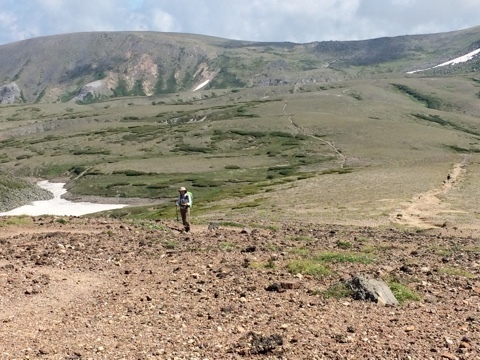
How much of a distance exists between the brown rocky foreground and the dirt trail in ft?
75.4

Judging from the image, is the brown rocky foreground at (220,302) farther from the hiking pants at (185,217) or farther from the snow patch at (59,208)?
the snow patch at (59,208)

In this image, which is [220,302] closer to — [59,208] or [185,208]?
[185,208]

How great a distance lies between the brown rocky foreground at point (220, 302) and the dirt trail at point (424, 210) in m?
23.0

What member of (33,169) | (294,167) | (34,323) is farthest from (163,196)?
(34,323)

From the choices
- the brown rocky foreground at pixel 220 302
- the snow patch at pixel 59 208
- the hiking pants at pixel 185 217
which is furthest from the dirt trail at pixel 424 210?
the snow patch at pixel 59 208

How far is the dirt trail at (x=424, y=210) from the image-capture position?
48094mm

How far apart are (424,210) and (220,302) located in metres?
→ 46.4

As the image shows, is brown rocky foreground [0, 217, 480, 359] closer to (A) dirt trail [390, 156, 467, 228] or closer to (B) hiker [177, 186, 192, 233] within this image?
(B) hiker [177, 186, 192, 233]

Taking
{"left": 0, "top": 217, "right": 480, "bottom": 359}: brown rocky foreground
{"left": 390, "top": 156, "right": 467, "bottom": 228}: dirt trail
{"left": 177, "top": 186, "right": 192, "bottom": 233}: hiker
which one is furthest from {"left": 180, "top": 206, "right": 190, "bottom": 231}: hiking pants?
{"left": 390, "top": 156, "right": 467, "bottom": 228}: dirt trail

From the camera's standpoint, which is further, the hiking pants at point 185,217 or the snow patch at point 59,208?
the snow patch at point 59,208

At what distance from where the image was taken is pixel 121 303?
15.2m

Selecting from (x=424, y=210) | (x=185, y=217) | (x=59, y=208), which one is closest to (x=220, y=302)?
(x=185, y=217)

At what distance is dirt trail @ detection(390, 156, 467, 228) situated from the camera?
4809 cm

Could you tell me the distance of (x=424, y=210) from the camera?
5641 centimetres
